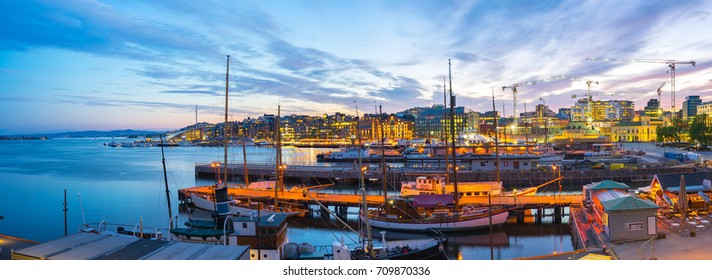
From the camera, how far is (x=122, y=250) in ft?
18.7

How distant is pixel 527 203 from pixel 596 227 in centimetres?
480

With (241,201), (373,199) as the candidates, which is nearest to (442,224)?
(373,199)

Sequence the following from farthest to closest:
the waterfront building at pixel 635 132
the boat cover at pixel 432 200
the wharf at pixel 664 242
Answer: the waterfront building at pixel 635 132, the boat cover at pixel 432 200, the wharf at pixel 664 242

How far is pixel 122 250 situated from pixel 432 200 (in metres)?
9.87

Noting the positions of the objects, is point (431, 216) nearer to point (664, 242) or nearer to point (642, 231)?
point (642, 231)

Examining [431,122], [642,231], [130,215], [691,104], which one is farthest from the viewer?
[691,104]

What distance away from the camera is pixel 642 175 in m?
24.7

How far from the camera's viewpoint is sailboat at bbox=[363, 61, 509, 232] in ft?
44.6

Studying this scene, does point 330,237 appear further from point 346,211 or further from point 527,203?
point 527,203

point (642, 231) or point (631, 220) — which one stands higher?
point (631, 220)

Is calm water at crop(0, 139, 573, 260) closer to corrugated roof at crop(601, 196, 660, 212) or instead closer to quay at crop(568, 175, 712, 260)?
quay at crop(568, 175, 712, 260)

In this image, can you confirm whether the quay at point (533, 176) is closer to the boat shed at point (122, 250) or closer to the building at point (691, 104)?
the boat shed at point (122, 250)

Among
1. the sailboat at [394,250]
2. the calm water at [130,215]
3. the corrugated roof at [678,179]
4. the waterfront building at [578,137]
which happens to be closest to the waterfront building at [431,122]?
the waterfront building at [578,137]

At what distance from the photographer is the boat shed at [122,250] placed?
5348 millimetres
